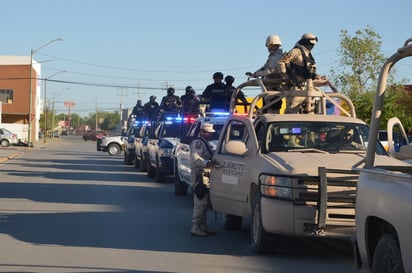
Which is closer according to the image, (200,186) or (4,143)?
(200,186)

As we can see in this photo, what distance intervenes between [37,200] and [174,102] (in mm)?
9664

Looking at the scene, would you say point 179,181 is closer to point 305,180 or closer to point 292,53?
point 292,53

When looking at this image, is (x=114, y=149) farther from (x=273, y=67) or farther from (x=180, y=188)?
(x=273, y=67)

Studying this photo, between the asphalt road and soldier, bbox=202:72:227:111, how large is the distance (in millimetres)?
2331

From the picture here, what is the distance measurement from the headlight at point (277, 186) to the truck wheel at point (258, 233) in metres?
0.34

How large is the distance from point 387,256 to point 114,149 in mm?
39308

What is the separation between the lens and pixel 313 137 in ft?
32.2

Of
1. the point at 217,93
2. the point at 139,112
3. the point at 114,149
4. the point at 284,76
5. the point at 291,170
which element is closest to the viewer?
the point at 291,170

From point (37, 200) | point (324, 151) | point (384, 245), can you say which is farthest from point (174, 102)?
point (384, 245)

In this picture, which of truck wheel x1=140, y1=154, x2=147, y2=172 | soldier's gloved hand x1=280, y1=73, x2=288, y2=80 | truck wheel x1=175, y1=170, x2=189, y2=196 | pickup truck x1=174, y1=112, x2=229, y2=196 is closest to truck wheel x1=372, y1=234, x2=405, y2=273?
soldier's gloved hand x1=280, y1=73, x2=288, y2=80

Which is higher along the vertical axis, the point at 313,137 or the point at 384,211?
the point at 313,137

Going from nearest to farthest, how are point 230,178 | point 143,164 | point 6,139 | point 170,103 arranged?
point 230,178, point 170,103, point 143,164, point 6,139

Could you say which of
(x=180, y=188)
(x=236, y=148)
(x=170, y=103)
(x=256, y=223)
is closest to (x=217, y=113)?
(x=180, y=188)

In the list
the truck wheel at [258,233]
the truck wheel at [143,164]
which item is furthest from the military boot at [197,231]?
the truck wheel at [143,164]
